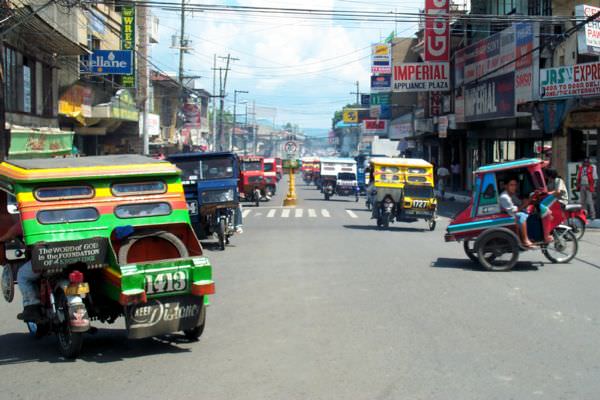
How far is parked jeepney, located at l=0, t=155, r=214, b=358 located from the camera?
8.37 meters

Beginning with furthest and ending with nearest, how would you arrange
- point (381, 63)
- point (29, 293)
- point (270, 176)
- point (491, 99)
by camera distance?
point (381, 63) < point (270, 176) < point (491, 99) < point (29, 293)

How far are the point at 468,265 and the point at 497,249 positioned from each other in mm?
1013

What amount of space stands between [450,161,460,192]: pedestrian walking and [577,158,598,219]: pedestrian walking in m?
25.6

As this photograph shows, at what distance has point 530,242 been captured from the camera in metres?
15.4

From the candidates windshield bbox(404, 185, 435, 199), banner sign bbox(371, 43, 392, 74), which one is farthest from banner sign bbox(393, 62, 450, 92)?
banner sign bbox(371, 43, 392, 74)

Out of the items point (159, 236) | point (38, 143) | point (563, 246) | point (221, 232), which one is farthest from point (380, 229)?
point (159, 236)

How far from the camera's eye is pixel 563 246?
15852mm

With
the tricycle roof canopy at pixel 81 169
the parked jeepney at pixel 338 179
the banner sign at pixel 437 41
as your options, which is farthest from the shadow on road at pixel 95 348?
the parked jeepney at pixel 338 179

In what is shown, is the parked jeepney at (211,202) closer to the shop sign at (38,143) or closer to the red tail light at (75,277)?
the shop sign at (38,143)

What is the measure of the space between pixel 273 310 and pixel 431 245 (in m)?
9.94

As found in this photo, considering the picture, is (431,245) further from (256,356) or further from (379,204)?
(256,356)

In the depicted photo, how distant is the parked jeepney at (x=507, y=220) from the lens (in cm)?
1509

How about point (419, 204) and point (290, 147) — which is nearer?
point (419, 204)

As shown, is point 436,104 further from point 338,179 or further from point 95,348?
point 95,348
